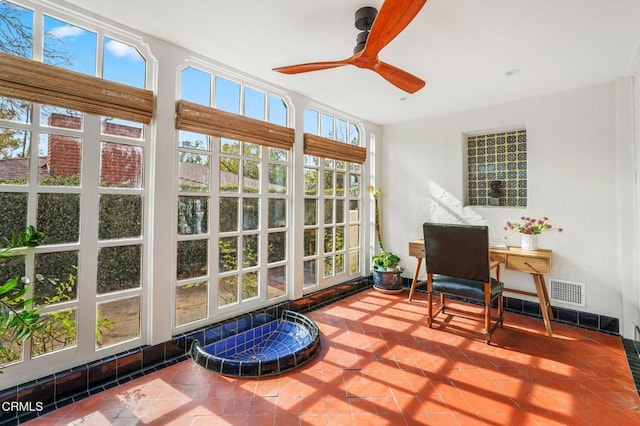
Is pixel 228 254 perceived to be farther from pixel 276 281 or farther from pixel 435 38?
pixel 435 38

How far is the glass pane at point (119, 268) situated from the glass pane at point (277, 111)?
1.90 m

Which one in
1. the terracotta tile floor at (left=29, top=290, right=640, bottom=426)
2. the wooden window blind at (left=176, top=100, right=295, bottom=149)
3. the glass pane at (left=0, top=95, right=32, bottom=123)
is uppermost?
the wooden window blind at (left=176, top=100, right=295, bottom=149)

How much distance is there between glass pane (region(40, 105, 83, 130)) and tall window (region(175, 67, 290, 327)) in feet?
2.27

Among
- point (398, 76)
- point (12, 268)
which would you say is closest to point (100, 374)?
point (12, 268)

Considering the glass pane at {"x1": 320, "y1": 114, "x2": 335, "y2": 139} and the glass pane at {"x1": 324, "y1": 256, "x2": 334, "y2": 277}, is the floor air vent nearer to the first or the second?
the glass pane at {"x1": 324, "y1": 256, "x2": 334, "y2": 277}

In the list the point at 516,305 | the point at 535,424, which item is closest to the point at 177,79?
the point at 535,424

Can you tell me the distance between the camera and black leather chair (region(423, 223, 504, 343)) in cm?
269

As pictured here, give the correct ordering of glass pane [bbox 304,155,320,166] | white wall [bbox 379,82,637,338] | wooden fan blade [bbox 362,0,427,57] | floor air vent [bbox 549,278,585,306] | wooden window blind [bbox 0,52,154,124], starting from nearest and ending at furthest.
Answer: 1. wooden fan blade [bbox 362,0,427,57]
2. wooden window blind [bbox 0,52,154,124]
3. white wall [bbox 379,82,637,338]
4. floor air vent [bbox 549,278,585,306]
5. glass pane [bbox 304,155,320,166]

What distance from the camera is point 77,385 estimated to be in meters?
1.95

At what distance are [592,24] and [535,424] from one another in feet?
8.80

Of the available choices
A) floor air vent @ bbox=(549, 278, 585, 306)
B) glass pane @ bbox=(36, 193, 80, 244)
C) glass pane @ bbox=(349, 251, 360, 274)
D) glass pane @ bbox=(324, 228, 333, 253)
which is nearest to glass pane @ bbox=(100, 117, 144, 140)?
glass pane @ bbox=(36, 193, 80, 244)

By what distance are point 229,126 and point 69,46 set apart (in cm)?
120

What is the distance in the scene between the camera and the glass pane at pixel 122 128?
7.14 feet

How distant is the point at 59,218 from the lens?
1.98m
